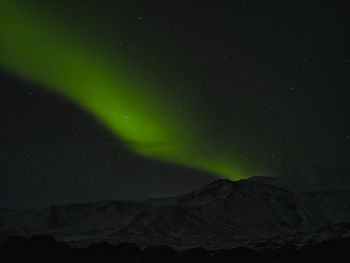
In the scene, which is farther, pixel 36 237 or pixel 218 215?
pixel 218 215

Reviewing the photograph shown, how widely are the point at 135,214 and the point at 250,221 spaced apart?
4489cm

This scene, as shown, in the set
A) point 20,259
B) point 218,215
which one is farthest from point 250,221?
point 20,259

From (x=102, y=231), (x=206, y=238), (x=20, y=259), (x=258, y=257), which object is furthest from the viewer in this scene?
(x=102, y=231)

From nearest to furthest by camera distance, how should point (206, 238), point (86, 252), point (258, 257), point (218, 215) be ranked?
1. point (86, 252)
2. point (258, 257)
3. point (206, 238)
4. point (218, 215)

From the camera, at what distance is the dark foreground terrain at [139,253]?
107ft

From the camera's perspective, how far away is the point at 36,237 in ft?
110

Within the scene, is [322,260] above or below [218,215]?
below

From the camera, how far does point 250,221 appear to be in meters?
191

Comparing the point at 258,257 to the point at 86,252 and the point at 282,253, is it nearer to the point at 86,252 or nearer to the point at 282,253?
the point at 282,253

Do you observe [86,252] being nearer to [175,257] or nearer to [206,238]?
[175,257]

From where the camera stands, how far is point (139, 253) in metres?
36.1

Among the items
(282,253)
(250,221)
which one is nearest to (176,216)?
(250,221)

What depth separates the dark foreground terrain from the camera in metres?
32.7

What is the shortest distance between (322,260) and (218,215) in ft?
500
